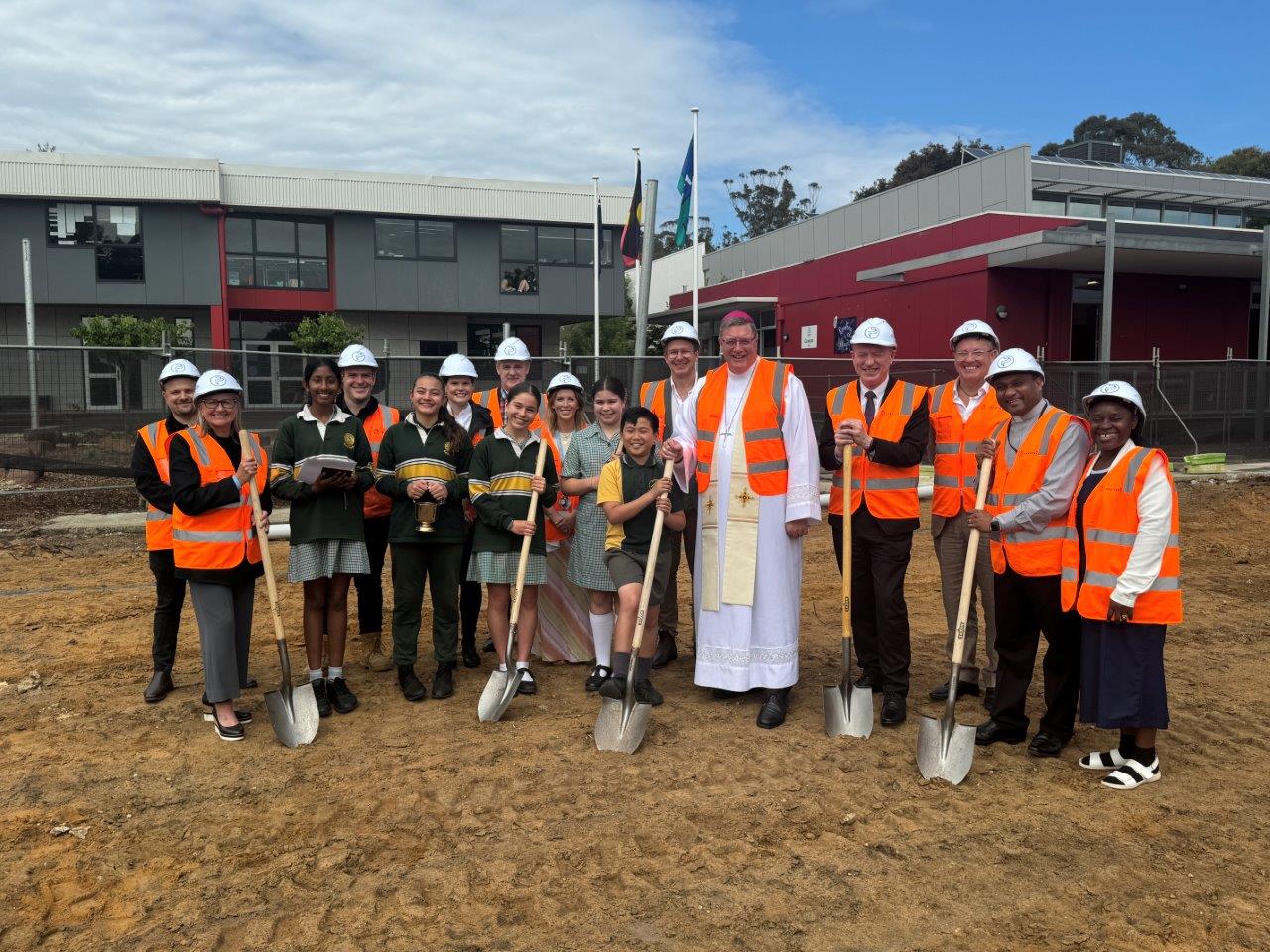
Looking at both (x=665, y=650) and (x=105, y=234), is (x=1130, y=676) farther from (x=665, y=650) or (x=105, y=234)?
(x=105, y=234)

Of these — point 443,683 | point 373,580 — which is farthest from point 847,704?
point 373,580

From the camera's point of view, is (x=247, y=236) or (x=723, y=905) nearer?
(x=723, y=905)

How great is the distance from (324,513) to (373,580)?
3.67 ft

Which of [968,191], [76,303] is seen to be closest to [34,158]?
[76,303]

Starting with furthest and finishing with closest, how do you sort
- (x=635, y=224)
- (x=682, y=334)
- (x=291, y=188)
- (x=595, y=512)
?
1. (x=291, y=188)
2. (x=635, y=224)
3. (x=682, y=334)
4. (x=595, y=512)

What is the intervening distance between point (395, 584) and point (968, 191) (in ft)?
76.7

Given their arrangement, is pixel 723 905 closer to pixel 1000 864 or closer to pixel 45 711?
pixel 1000 864

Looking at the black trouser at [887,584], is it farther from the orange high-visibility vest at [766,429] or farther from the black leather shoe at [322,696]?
the black leather shoe at [322,696]

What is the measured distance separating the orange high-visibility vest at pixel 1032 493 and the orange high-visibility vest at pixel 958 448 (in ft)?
2.24

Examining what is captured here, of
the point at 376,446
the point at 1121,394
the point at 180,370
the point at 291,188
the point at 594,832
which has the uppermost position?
the point at 291,188

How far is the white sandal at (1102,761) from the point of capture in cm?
450

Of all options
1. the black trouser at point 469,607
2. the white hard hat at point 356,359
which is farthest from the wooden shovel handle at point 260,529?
the black trouser at point 469,607

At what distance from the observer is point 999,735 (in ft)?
16.1

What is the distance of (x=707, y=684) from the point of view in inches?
215
